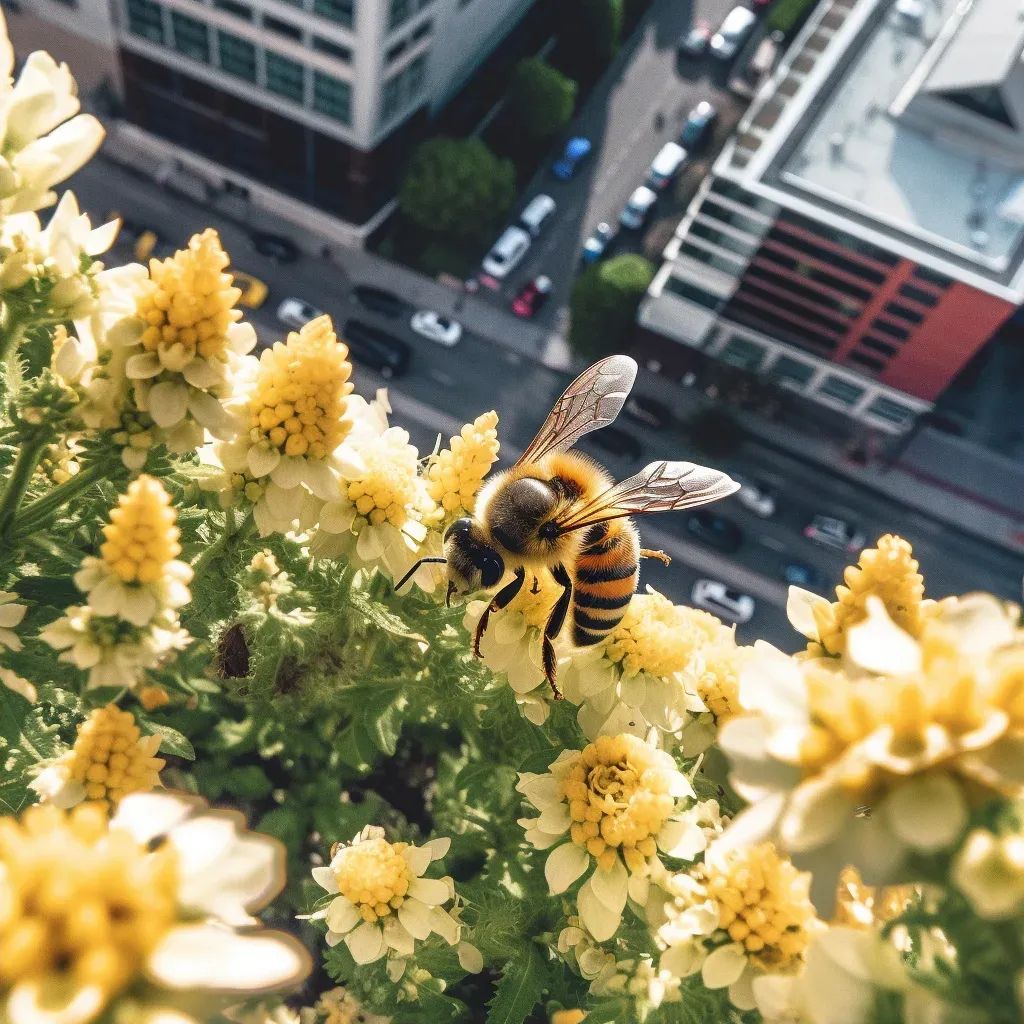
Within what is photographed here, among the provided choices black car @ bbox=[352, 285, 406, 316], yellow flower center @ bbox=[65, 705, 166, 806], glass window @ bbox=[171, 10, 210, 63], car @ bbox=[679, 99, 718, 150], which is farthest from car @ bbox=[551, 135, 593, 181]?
Result: yellow flower center @ bbox=[65, 705, 166, 806]

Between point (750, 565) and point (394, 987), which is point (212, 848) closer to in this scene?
point (394, 987)

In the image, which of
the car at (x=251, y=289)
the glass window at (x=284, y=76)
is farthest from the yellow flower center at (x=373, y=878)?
the glass window at (x=284, y=76)

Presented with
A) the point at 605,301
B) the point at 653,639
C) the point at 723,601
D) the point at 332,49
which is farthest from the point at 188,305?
the point at 605,301

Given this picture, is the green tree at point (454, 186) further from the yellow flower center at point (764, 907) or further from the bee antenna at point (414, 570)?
the yellow flower center at point (764, 907)

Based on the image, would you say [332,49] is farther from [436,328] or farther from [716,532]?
[716,532]

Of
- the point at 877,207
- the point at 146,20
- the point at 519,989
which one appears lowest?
the point at 146,20

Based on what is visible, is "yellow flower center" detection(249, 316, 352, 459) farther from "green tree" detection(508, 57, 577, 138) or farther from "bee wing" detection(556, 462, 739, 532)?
"green tree" detection(508, 57, 577, 138)

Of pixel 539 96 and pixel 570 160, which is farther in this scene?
pixel 570 160
